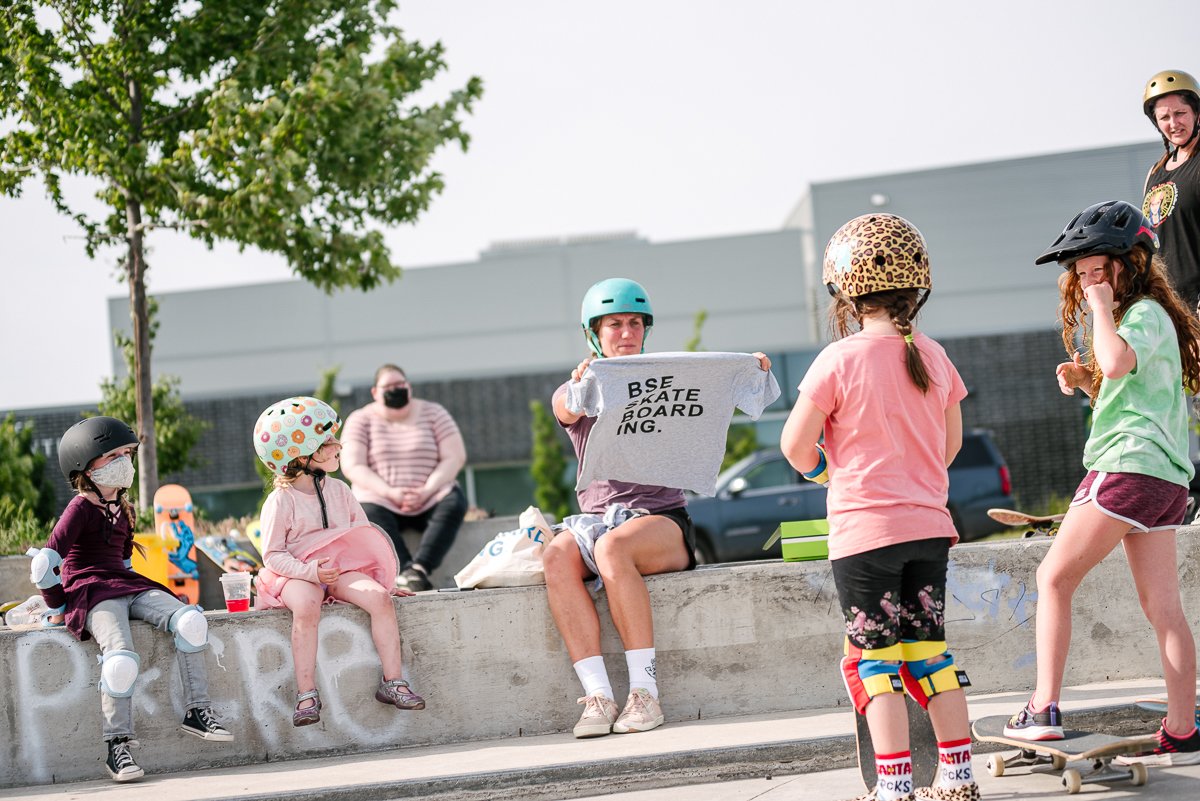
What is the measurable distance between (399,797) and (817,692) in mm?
2057

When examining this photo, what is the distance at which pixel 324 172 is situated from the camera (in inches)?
422

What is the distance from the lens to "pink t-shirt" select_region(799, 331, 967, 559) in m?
3.71

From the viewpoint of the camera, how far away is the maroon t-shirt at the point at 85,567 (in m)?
5.33

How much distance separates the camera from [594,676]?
530 cm

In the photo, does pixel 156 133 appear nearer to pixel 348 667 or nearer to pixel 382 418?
pixel 382 418

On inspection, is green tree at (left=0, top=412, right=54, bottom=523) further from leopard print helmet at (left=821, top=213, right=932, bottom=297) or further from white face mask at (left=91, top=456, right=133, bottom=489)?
leopard print helmet at (left=821, top=213, right=932, bottom=297)

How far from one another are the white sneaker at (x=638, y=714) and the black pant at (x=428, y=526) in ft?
10.3

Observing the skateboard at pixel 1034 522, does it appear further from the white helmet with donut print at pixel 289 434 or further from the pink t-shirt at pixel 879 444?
the white helmet with donut print at pixel 289 434

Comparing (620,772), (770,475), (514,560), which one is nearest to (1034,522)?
(514,560)

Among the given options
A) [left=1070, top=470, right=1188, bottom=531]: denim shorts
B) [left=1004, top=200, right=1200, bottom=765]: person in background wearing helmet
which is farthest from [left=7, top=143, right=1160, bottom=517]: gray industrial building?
[left=1070, top=470, right=1188, bottom=531]: denim shorts

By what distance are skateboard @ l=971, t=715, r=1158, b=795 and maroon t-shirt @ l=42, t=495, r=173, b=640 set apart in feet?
11.9

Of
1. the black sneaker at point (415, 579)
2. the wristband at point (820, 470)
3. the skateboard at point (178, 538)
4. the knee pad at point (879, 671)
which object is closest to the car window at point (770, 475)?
the black sneaker at point (415, 579)

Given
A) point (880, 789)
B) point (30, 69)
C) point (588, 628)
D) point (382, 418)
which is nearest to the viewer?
point (880, 789)

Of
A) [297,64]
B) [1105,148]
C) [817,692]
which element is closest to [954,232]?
[1105,148]
